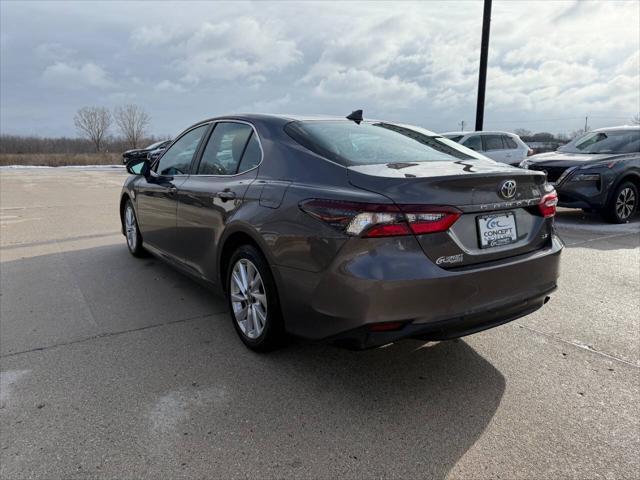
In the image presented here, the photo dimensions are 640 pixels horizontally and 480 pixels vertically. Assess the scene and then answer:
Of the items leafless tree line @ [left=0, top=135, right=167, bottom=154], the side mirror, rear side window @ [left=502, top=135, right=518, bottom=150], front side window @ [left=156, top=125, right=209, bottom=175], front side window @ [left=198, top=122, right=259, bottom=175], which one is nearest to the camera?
front side window @ [left=198, top=122, right=259, bottom=175]

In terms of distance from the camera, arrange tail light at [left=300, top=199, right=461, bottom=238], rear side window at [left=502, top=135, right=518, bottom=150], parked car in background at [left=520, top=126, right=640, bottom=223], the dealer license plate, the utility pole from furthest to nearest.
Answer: the utility pole → rear side window at [left=502, top=135, right=518, bottom=150] → parked car in background at [left=520, top=126, right=640, bottom=223] → the dealer license plate → tail light at [left=300, top=199, right=461, bottom=238]

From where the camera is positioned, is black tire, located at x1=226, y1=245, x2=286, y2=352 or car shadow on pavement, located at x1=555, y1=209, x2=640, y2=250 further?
car shadow on pavement, located at x1=555, y1=209, x2=640, y2=250

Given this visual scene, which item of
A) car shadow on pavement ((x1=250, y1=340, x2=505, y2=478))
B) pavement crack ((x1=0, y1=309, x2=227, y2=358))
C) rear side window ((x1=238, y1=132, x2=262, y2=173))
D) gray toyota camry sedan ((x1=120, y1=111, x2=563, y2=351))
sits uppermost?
rear side window ((x1=238, y1=132, x2=262, y2=173))

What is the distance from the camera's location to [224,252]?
3.75 metres

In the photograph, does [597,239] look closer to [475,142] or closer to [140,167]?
[140,167]

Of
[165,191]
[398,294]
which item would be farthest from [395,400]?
[165,191]

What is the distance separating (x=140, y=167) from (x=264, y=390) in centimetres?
348

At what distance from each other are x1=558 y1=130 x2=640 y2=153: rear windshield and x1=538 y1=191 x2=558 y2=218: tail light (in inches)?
282

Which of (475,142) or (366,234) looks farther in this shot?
(475,142)

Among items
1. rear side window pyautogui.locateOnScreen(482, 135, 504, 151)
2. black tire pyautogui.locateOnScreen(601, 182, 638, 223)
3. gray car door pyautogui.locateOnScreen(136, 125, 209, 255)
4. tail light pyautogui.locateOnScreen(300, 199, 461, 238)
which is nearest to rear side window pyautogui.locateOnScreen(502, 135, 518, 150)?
rear side window pyautogui.locateOnScreen(482, 135, 504, 151)

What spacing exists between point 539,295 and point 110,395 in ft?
8.66

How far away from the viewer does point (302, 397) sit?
2.95 m

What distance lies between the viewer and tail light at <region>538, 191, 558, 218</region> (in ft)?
10.4

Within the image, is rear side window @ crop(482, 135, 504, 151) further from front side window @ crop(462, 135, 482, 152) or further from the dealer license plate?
the dealer license plate
